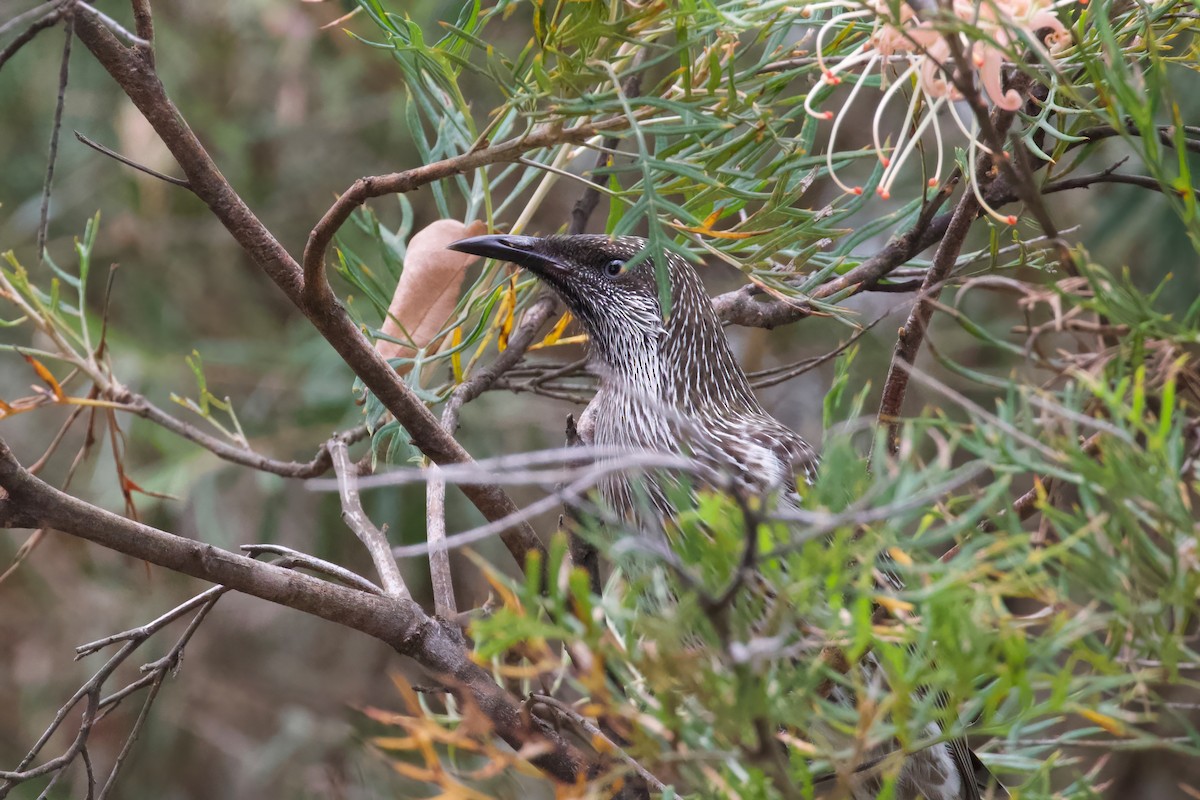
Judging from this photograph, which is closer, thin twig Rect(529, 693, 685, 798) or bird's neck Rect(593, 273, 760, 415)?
thin twig Rect(529, 693, 685, 798)

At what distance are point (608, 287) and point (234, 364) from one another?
2.18 metres

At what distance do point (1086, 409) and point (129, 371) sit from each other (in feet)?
12.1

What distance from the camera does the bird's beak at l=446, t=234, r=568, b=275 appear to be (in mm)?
2040

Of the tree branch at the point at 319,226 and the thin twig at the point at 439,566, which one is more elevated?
the tree branch at the point at 319,226

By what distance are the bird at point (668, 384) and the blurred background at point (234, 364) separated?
1.32 metres

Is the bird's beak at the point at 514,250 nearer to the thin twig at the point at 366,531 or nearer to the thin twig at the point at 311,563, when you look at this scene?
the thin twig at the point at 366,531

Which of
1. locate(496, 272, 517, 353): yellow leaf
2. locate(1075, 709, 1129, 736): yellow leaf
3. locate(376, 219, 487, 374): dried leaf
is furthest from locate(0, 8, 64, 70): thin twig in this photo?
locate(1075, 709, 1129, 736): yellow leaf

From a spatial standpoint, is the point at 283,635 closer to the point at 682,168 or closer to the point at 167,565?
the point at 167,565

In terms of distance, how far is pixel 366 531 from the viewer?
1.87 metres

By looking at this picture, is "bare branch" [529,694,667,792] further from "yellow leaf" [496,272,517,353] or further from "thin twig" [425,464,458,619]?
"yellow leaf" [496,272,517,353]

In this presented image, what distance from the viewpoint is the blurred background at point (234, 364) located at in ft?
13.3

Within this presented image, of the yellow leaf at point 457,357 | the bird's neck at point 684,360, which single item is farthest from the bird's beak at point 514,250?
the bird's neck at point 684,360

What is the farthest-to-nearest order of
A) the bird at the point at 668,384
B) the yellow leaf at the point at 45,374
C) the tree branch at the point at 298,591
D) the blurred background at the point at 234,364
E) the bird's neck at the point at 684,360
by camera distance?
the blurred background at the point at 234,364, the bird's neck at the point at 684,360, the bird at the point at 668,384, the yellow leaf at the point at 45,374, the tree branch at the point at 298,591

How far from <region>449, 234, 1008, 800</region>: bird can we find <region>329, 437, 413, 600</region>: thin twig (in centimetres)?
48
